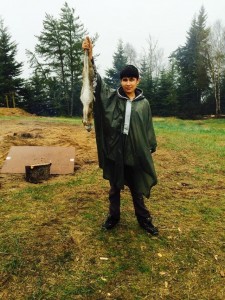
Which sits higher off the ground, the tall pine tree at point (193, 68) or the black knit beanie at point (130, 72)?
the tall pine tree at point (193, 68)

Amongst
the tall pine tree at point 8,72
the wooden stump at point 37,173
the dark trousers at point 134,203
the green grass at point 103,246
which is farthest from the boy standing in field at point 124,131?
the tall pine tree at point 8,72

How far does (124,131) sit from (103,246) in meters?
1.47

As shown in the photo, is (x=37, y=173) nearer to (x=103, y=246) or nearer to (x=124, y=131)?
(x=103, y=246)

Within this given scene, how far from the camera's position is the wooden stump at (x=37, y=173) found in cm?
624

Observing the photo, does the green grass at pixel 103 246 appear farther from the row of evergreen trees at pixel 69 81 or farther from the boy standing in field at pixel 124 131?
the row of evergreen trees at pixel 69 81

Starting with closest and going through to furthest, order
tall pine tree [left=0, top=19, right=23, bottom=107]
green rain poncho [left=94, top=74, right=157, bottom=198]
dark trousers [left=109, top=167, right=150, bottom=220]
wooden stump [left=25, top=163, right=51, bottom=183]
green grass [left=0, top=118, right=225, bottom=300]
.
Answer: green grass [left=0, top=118, right=225, bottom=300]
green rain poncho [left=94, top=74, right=157, bottom=198]
dark trousers [left=109, top=167, right=150, bottom=220]
wooden stump [left=25, top=163, right=51, bottom=183]
tall pine tree [left=0, top=19, right=23, bottom=107]

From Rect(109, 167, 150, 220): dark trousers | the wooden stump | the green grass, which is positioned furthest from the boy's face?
the wooden stump

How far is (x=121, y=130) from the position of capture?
3.82 metres

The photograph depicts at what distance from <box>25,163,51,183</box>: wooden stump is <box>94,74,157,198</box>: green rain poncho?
269 cm

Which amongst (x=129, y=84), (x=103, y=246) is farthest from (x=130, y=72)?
(x=103, y=246)

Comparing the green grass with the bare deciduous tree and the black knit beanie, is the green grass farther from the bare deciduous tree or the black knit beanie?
the bare deciduous tree

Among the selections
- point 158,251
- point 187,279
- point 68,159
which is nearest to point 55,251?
point 158,251

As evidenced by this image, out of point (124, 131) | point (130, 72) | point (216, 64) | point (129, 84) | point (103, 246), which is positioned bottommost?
point (103, 246)

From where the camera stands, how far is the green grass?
322 centimetres
